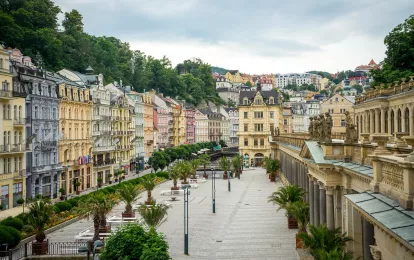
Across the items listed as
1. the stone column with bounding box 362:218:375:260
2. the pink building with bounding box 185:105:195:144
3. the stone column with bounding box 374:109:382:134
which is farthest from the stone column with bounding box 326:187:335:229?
the pink building with bounding box 185:105:195:144

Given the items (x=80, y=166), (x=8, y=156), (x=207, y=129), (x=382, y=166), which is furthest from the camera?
(x=207, y=129)

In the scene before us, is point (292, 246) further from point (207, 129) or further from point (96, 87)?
point (207, 129)

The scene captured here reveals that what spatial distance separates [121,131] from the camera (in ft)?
292

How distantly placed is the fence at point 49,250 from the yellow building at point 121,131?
5178 centimetres

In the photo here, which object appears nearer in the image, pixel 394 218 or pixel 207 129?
pixel 394 218

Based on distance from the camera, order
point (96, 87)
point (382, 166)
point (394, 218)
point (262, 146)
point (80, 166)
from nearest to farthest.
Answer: point (394, 218)
point (382, 166)
point (80, 166)
point (96, 87)
point (262, 146)

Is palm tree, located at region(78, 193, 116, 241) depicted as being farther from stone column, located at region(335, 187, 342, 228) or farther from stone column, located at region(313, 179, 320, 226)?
stone column, located at region(335, 187, 342, 228)

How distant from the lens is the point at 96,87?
77.9 metres

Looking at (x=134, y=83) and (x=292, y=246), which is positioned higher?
(x=134, y=83)

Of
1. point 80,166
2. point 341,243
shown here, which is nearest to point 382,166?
point 341,243

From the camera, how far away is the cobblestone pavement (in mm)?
31109

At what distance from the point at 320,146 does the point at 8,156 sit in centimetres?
3349

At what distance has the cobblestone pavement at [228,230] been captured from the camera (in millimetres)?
31109

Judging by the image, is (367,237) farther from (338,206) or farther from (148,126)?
(148,126)
